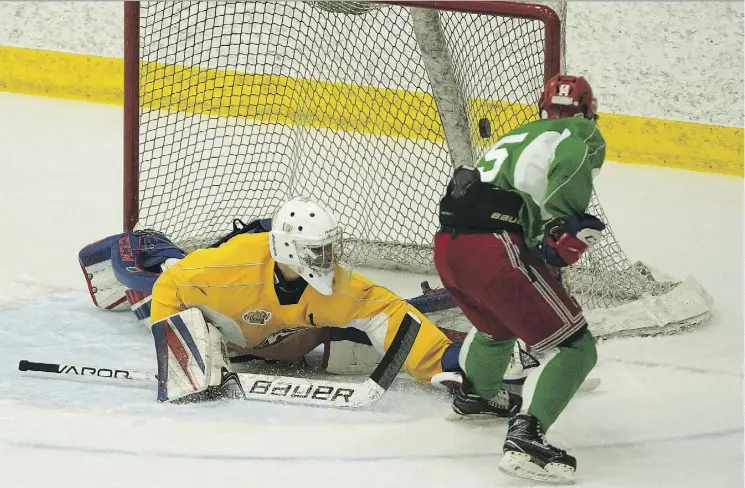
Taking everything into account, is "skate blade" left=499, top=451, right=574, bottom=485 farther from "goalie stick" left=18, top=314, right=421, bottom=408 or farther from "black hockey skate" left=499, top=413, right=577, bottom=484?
"goalie stick" left=18, top=314, right=421, bottom=408

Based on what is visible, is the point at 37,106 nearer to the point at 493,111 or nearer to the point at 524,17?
the point at 493,111

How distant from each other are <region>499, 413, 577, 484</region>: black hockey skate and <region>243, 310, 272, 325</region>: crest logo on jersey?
827 mm

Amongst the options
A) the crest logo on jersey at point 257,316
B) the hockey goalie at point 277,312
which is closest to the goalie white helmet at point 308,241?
the hockey goalie at point 277,312

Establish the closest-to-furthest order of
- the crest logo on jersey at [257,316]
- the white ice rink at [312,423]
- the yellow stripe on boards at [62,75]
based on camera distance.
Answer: the white ice rink at [312,423] < the crest logo on jersey at [257,316] < the yellow stripe on boards at [62,75]

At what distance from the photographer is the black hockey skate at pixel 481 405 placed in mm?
3260

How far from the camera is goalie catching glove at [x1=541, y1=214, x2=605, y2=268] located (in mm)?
2803

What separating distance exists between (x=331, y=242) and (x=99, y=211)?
6.93 ft

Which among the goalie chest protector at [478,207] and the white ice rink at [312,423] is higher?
the goalie chest protector at [478,207]

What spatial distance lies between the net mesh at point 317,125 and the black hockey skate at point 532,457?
53.2 inches

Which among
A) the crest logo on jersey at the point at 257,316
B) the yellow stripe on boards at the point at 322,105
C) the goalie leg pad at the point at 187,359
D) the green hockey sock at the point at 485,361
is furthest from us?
the yellow stripe on boards at the point at 322,105

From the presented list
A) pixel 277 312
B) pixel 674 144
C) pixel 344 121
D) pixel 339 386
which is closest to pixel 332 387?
pixel 339 386

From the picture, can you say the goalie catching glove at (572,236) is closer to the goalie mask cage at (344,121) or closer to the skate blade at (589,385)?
the skate blade at (589,385)

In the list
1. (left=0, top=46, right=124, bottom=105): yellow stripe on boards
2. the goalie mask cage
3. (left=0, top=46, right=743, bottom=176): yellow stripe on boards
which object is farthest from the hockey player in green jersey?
(left=0, top=46, right=124, bottom=105): yellow stripe on boards

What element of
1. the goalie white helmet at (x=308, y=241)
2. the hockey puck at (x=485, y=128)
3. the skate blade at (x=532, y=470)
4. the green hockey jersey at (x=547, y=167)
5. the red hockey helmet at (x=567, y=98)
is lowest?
the skate blade at (x=532, y=470)
